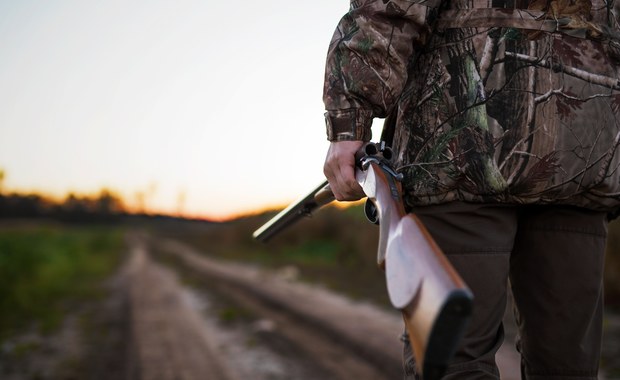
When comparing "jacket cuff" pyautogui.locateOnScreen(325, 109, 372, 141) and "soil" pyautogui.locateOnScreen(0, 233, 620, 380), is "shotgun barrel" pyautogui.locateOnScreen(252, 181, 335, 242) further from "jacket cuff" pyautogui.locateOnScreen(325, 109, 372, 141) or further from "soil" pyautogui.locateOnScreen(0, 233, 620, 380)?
"soil" pyautogui.locateOnScreen(0, 233, 620, 380)

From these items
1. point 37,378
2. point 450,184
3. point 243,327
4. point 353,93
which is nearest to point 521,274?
point 450,184

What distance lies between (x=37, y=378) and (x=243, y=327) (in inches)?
88.3

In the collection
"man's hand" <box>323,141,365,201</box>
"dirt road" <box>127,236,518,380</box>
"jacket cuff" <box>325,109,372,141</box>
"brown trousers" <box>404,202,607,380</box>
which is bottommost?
"dirt road" <box>127,236,518,380</box>

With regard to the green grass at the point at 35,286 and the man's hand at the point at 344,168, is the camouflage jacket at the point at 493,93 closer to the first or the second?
the man's hand at the point at 344,168

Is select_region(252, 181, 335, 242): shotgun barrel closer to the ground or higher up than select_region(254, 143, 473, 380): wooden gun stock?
higher up

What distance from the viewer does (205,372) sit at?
4.88 metres

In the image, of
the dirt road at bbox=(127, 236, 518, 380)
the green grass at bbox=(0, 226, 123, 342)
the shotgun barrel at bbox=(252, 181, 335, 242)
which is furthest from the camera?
the green grass at bbox=(0, 226, 123, 342)

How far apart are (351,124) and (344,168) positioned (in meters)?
0.12

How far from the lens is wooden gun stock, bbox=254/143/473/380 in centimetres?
104

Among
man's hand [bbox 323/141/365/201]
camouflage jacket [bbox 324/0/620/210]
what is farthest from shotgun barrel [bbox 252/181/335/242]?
camouflage jacket [bbox 324/0/620/210]

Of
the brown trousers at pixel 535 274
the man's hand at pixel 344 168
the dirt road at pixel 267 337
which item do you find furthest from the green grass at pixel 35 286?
the brown trousers at pixel 535 274

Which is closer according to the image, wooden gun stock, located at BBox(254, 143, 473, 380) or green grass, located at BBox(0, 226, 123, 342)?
wooden gun stock, located at BBox(254, 143, 473, 380)

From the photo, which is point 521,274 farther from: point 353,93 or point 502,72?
point 353,93

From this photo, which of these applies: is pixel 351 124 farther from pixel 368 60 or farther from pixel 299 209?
pixel 299 209
